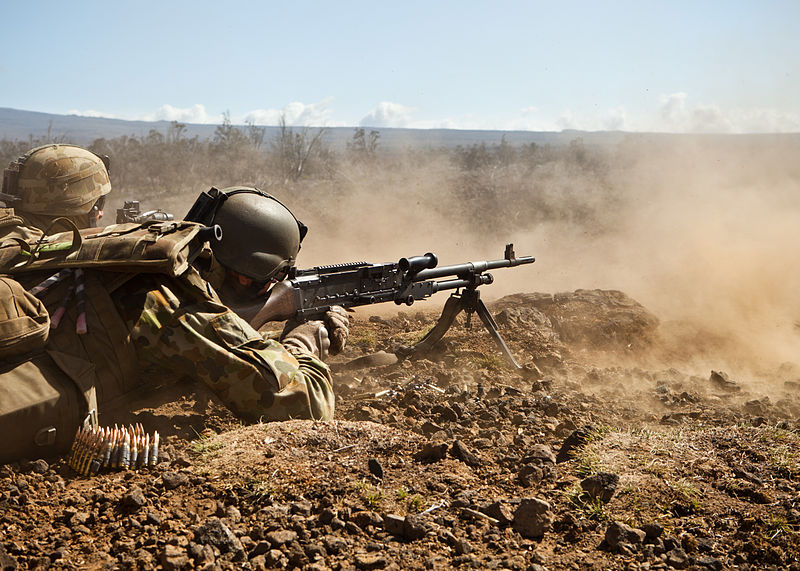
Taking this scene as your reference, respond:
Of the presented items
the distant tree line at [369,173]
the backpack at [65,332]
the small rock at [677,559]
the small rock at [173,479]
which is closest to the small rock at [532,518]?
the small rock at [677,559]

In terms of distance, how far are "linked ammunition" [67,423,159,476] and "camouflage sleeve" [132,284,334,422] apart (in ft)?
1.43

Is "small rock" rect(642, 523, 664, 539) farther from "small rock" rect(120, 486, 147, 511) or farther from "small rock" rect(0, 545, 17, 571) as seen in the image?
"small rock" rect(0, 545, 17, 571)

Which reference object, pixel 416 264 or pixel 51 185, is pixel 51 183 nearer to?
pixel 51 185

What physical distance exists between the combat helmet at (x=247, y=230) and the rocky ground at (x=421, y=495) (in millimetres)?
1038

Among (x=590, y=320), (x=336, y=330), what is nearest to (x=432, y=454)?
(x=336, y=330)

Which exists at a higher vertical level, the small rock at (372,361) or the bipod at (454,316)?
the bipod at (454,316)

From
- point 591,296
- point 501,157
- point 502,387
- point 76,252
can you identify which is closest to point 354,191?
point 501,157

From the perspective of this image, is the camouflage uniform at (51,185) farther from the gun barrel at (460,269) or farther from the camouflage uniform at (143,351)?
the gun barrel at (460,269)

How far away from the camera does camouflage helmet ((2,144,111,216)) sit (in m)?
6.19

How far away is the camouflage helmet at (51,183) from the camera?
6191 millimetres

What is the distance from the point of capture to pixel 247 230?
188 inches

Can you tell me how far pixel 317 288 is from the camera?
5.47 metres

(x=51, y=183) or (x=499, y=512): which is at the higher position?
(x=51, y=183)

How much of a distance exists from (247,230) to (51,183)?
8.60ft
